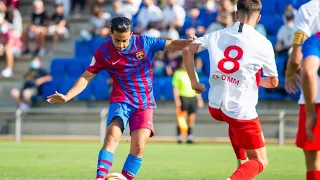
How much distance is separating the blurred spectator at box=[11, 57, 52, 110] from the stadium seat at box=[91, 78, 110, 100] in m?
1.60

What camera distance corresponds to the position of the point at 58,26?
29031mm

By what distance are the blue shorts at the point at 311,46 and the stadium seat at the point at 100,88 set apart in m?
19.5

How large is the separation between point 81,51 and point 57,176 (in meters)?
16.3

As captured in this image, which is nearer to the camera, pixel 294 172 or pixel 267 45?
pixel 267 45

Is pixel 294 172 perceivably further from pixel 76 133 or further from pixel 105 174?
pixel 76 133

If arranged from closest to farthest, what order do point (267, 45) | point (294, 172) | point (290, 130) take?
1. point (267, 45)
2. point (294, 172)
3. point (290, 130)

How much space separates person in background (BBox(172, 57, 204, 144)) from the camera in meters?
23.5

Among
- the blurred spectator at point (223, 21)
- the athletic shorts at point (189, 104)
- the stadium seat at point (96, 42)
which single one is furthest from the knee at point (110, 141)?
the stadium seat at point (96, 42)

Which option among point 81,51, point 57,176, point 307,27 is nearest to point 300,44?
point 307,27

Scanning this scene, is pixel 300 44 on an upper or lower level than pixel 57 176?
upper

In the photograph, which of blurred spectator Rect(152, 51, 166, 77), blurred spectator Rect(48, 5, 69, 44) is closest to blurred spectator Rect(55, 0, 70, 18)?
blurred spectator Rect(48, 5, 69, 44)

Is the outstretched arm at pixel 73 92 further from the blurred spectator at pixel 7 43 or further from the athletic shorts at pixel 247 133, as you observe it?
the blurred spectator at pixel 7 43

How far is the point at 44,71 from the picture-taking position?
27172 millimetres

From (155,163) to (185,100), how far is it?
27.4ft
